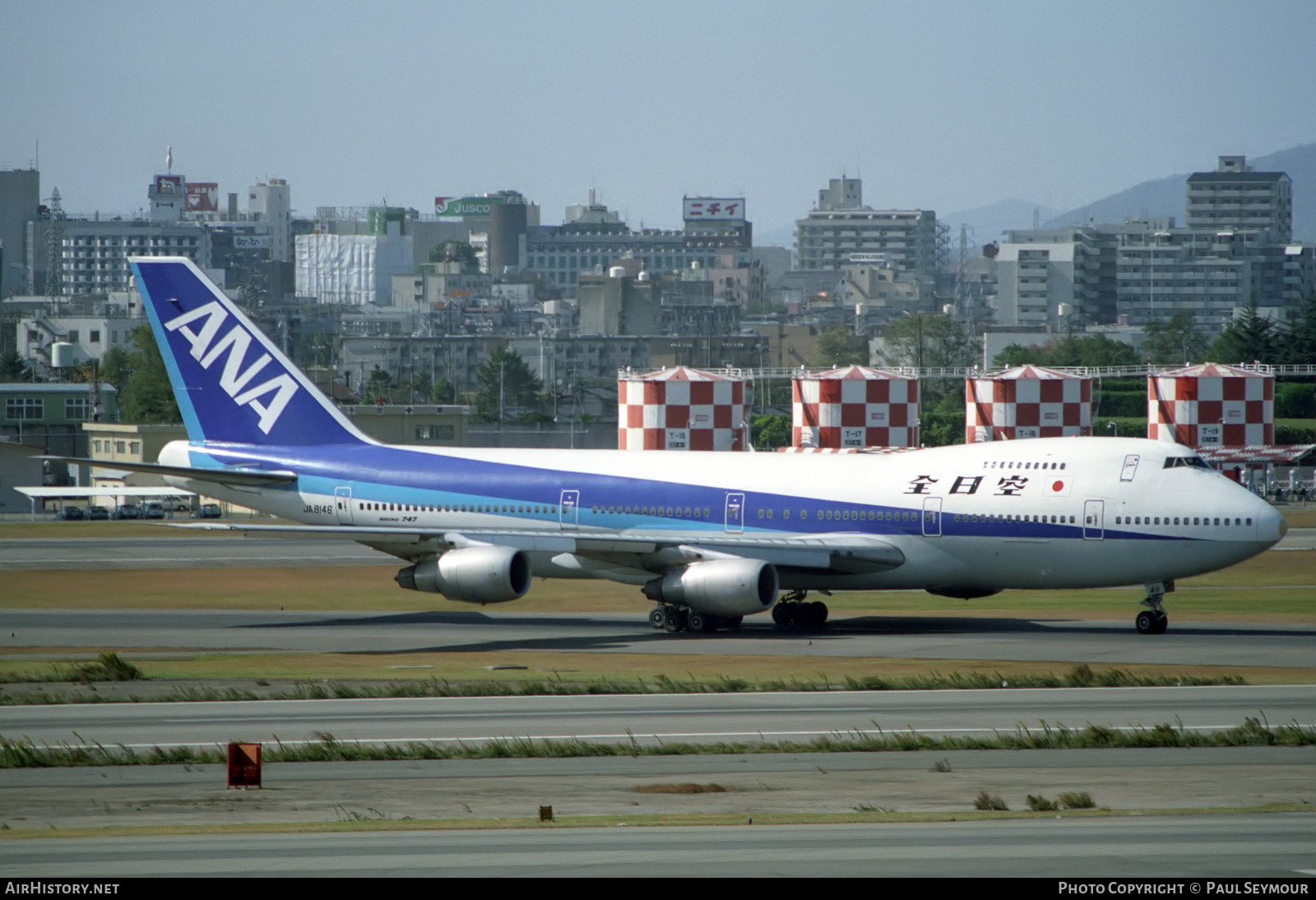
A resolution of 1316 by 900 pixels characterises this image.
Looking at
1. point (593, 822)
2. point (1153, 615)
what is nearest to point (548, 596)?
point (1153, 615)

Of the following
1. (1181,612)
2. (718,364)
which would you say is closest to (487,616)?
(1181,612)

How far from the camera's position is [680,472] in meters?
41.7

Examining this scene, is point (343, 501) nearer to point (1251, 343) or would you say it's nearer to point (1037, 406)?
point (1037, 406)

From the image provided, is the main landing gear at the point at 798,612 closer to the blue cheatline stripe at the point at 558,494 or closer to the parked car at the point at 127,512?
the blue cheatline stripe at the point at 558,494

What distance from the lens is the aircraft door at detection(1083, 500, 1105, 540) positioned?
37656 mm

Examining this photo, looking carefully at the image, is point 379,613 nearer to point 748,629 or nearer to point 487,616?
point 487,616

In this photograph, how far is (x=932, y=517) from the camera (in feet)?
128

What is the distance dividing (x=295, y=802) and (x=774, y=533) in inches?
845

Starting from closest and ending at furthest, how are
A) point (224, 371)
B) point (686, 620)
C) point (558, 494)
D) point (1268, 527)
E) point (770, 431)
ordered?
1. point (1268, 527)
2. point (686, 620)
3. point (558, 494)
4. point (224, 371)
5. point (770, 431)

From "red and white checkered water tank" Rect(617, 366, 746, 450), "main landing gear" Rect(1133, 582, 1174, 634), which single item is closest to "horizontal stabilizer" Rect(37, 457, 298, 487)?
"main landing gear" Rect(1133, 582, 1174, 634)

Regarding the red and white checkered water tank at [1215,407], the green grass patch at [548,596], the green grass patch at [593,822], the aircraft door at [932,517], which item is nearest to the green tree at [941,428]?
the red and white checkered water tank at [1215,407]

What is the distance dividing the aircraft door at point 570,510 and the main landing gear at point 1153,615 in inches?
547

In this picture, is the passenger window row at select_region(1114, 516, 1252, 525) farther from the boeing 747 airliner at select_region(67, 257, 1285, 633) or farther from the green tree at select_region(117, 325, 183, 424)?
the green tree at select_region(117, 325, 183, 424)

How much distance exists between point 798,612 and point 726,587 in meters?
4.23
